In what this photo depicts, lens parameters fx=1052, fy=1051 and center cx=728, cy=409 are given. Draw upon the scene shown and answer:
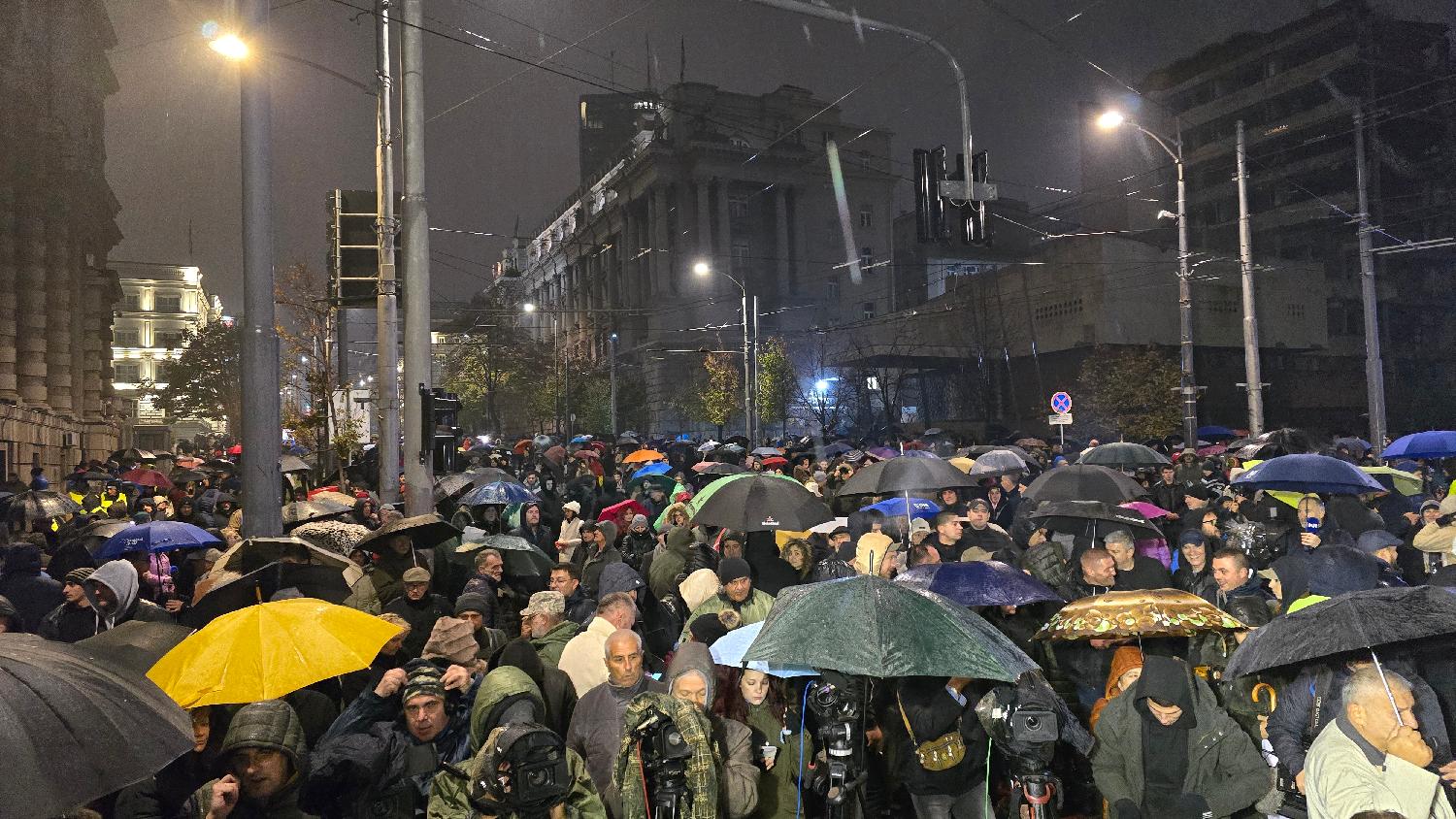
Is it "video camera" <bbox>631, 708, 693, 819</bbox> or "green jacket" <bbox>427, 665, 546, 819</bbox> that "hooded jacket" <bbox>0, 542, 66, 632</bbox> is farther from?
"video camera" <bbox>631, 708, 693, 819</bbox>

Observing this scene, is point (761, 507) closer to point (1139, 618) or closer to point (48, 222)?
point (1139, 618)

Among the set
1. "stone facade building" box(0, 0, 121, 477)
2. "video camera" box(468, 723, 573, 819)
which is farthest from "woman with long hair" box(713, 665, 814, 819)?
"stone facade building" box(0, 0, 121, 477)

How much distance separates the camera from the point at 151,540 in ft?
30.9

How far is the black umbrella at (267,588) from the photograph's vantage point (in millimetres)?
7152

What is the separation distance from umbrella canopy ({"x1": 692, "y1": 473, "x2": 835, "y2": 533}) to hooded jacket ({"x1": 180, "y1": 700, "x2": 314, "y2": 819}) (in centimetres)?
504

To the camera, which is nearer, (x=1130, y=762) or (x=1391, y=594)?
(x=1391, y=594)

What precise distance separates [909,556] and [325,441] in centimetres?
1804

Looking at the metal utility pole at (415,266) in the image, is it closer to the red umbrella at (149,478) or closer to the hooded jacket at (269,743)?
the hooded jacket at (269,743)

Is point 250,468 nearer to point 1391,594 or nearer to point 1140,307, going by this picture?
point 1391,594

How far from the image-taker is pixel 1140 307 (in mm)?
45750

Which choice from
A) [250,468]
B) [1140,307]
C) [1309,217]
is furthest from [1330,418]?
[250,468]

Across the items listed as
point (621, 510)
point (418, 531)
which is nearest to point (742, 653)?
point (418, 531)

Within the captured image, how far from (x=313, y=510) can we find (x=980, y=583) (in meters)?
8.08

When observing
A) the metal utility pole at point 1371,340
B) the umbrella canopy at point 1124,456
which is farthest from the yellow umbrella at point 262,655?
the metal utility pole at point 1371,340
